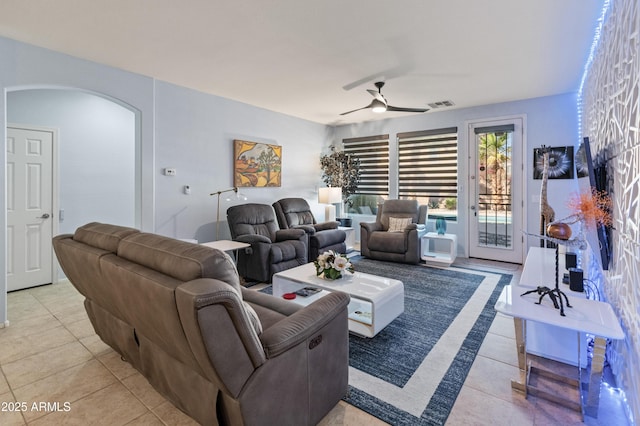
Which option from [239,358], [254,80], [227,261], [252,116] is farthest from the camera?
[252,116]

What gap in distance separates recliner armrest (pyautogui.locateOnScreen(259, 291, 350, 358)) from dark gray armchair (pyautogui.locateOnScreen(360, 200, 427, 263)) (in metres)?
3.45

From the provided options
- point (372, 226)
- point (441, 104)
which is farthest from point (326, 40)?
point (372, 226)

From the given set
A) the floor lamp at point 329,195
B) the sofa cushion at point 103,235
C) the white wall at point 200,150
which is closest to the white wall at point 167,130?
the white wall at point 200,150

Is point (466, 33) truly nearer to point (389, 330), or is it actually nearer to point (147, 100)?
point (389, 330)

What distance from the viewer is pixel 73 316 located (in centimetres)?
320

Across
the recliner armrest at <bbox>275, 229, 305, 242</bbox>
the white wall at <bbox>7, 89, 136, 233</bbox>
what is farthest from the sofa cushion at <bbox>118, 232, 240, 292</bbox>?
the white wall at <bbox>7, 89, 136, 233</bbox>

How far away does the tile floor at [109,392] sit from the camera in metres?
1.80

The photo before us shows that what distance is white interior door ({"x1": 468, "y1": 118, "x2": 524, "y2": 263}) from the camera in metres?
5.23

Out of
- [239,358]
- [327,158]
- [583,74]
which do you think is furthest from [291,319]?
[327,158]

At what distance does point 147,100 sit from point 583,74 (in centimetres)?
535

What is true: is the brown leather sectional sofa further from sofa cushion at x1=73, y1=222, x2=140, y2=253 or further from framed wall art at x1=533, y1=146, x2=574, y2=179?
framed wall art at x1=533, y1=146, x2=574, y2=179

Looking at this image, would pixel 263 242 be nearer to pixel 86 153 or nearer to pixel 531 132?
pixel 86 153

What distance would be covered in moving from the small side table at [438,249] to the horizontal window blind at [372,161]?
147 cm

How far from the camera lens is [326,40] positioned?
302 cm
